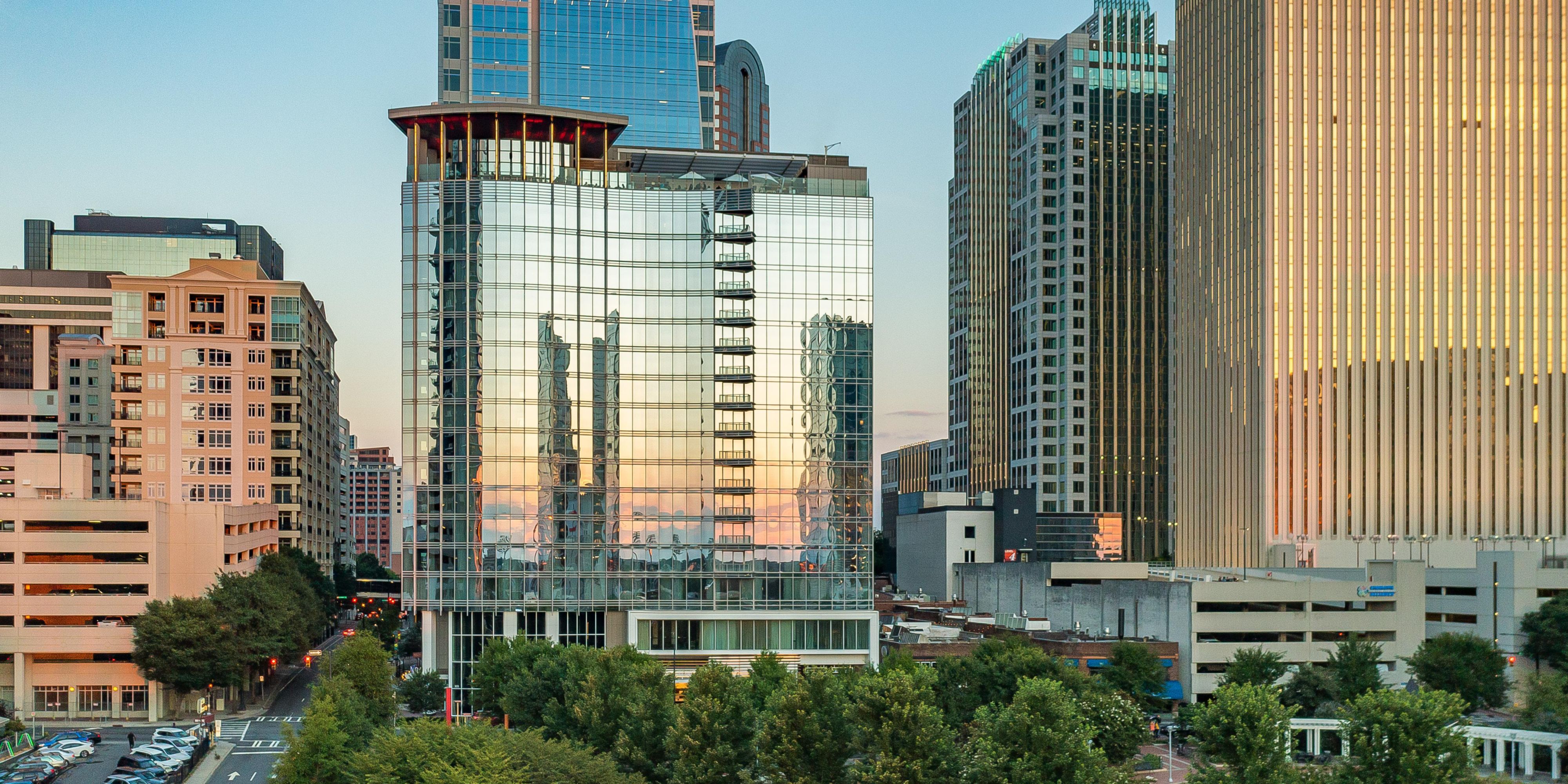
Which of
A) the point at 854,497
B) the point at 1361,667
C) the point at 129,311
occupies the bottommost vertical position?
the point at 1361,667

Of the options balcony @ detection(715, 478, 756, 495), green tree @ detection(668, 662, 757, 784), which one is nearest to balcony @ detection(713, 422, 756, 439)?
balcony @ detection(715, 478, 756, 495)

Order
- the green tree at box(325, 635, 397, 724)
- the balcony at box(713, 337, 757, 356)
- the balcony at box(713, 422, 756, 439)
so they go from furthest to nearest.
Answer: the balcony at box(713, 422, 756, 439), the balcony at box(713, 337, 757, 356), the green tree at box(325, 635, 397, 724)

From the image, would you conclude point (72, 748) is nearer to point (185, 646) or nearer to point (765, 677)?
point (185, 646)

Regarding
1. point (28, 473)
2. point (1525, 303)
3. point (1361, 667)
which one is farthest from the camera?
point (1525, 303)

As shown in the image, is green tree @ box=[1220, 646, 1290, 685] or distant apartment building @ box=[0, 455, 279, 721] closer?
green tree @ box=[1220, 646, 1290, 685]

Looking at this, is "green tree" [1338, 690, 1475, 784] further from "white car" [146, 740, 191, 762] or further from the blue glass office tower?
the blue glass office tower

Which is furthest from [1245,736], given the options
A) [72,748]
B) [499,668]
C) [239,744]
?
[72,748]

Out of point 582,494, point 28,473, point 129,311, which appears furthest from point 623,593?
point 129,311

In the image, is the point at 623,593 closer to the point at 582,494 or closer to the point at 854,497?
the point at 582,494

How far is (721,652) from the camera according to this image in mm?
119312

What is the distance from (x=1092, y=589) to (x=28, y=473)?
113688mm

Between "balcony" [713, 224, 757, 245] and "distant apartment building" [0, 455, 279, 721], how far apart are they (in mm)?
54538

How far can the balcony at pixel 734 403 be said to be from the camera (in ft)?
400

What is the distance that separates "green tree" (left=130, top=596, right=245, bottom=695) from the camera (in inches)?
4660
